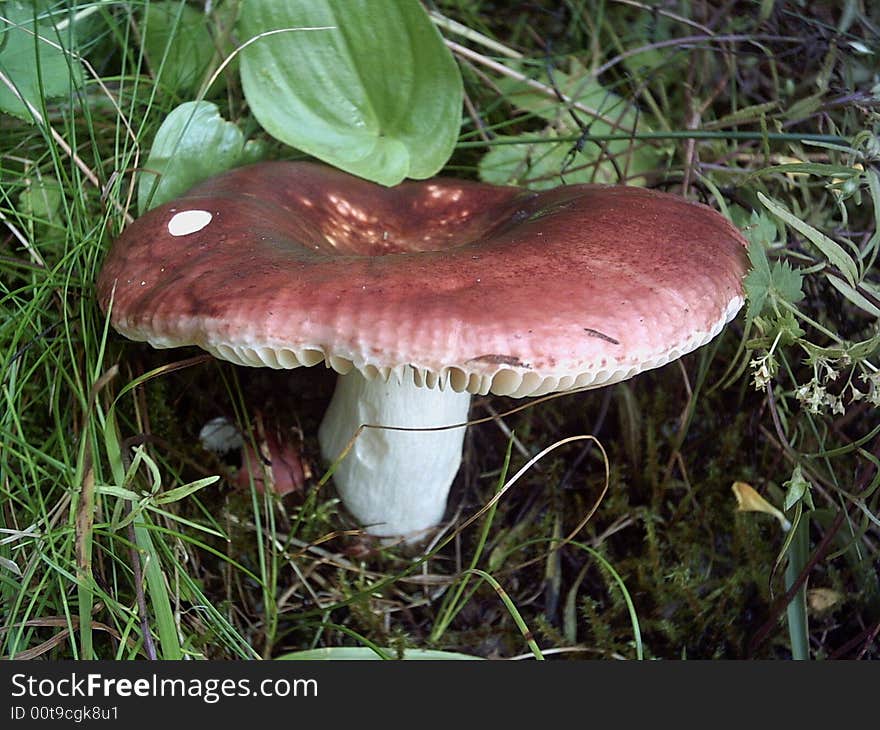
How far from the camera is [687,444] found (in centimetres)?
231

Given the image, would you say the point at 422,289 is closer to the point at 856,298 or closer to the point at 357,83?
the point at 856,298

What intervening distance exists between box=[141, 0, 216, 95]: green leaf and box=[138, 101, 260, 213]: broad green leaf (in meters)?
0.28

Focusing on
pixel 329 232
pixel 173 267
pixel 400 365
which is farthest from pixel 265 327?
pixel 329 232

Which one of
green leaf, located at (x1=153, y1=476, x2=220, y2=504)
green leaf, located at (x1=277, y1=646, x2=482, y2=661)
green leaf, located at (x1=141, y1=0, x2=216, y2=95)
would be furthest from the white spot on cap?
green leaf, located at (x1=277, y1=646, x2=482, y2=661)

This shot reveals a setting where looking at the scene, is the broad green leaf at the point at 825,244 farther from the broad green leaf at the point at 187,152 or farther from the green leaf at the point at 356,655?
the broad green leaf at the point at 187,152

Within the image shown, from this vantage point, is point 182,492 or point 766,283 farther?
point 766,283

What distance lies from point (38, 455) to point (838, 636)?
1.91 meters

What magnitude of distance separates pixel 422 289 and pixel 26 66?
4.44 ft

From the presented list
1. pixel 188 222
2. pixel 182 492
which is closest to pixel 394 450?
pixel 182 492

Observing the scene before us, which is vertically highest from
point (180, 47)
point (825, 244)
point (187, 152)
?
point (180, 47)

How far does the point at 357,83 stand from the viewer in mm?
2072

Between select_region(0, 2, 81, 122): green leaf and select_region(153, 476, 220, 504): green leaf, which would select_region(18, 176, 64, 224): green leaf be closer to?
select_region(0, 2, 81, 122): green leaf

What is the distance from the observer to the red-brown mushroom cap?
4.08ft

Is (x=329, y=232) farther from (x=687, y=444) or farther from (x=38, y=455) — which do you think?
(x=687, y=444)
